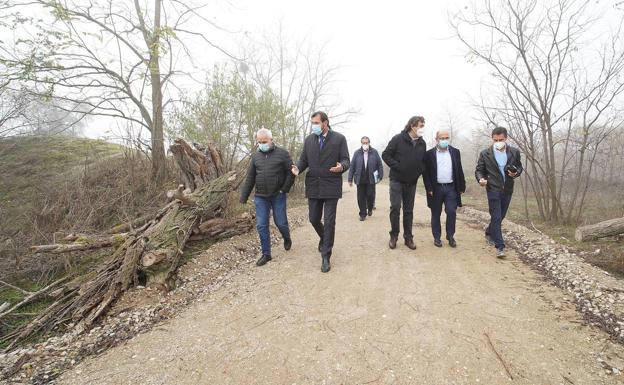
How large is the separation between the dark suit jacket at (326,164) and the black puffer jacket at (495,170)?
7.17 ft

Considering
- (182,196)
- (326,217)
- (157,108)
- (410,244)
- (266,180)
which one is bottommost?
(410,244)

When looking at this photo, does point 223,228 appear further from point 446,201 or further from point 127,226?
point 446,201

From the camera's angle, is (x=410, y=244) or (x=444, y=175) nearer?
(x=444, y=175)

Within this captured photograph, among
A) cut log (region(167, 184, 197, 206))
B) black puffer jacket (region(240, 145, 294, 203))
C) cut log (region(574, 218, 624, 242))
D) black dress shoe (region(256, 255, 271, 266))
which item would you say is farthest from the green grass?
cut log (region(574, 218, 624, 242))

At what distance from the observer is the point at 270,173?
4.52 metres

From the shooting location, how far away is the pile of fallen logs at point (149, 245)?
3.45 metres

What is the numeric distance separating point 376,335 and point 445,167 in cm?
306

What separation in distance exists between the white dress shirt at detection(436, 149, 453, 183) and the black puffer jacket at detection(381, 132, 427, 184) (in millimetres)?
310

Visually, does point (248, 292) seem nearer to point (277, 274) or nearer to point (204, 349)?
point (277, 274)

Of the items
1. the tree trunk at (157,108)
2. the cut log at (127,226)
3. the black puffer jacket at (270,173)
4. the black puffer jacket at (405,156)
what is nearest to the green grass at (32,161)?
the tree trunk at (157,108)

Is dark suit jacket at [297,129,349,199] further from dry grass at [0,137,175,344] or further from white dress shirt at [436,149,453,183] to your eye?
dry grass at [0,137,175,344]

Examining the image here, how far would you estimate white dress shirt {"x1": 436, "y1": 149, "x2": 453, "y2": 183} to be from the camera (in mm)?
4777

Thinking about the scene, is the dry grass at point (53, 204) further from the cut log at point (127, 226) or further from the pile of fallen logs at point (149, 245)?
the pile of fallen logs at point (149, 245)

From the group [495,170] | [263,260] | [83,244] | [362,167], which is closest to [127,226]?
[83,244]
